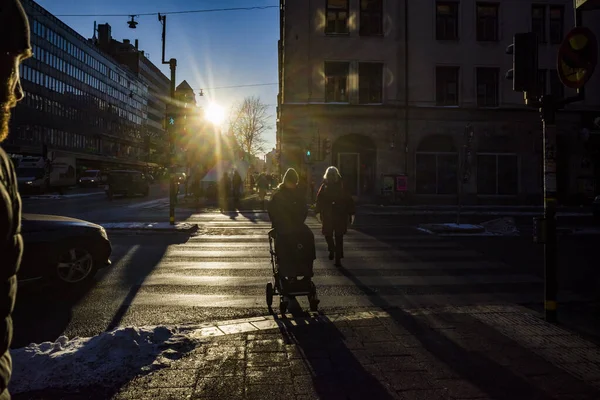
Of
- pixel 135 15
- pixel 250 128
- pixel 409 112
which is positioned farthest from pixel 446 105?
pixel 250 128

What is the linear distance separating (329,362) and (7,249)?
2.88 m

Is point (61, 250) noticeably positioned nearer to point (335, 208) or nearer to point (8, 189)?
point (335, 208)

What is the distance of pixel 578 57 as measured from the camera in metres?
4.75

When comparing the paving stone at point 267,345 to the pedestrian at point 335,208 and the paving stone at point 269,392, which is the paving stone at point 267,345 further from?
the pedestrian at point 335,208

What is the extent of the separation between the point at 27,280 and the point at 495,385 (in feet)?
18.6

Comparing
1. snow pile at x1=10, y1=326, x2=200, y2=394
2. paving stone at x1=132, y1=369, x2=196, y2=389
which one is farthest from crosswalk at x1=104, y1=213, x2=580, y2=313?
paving stone at x1=132, y1=369, x2=196, y2=389

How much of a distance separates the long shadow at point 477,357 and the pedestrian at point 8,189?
2.79 meters

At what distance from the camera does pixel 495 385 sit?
131 inches

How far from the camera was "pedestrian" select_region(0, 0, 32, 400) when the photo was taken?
1285mm

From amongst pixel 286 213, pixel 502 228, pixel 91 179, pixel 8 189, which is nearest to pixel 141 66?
pixel 91 179

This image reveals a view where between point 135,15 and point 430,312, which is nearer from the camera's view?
point 430,312

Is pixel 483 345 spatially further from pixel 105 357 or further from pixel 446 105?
pixel 446 105

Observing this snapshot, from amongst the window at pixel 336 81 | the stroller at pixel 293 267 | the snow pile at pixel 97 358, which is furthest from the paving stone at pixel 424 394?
the window at pixel 336 81

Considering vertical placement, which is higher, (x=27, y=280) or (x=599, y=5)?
(x=599, y=5)
